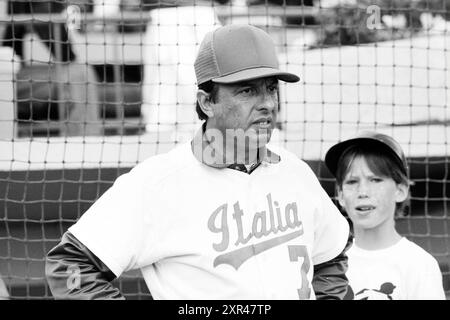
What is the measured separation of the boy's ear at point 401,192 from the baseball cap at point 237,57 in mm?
1187

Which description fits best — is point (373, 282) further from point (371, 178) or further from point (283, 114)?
point (283, 114)

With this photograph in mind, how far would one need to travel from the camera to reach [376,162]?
343 cm

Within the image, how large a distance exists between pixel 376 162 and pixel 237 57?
3.98 feet

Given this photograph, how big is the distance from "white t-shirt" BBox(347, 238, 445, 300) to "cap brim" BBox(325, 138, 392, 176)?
14.6 inches

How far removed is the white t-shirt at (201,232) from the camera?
2.27 m

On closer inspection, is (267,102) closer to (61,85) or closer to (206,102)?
(206,102)

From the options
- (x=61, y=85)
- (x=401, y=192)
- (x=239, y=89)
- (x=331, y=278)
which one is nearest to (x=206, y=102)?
(x=239, y=89)

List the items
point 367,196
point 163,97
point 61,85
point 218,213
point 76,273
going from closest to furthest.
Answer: point 76,273 → point 218,213 → point 367,196 → point 163,97 → point 61,85

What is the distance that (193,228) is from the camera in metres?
2.30

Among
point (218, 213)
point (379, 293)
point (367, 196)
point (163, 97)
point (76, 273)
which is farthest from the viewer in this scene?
point (163, 97)

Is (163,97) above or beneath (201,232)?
above

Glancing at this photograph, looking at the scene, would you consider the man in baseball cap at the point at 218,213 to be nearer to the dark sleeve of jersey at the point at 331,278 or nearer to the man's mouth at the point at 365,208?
the dark sleeve of jersey at the point at 331,278

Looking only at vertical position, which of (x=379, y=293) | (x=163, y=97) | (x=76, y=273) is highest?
(x=163, y=97)

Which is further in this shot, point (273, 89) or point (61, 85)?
point (61, 85)
